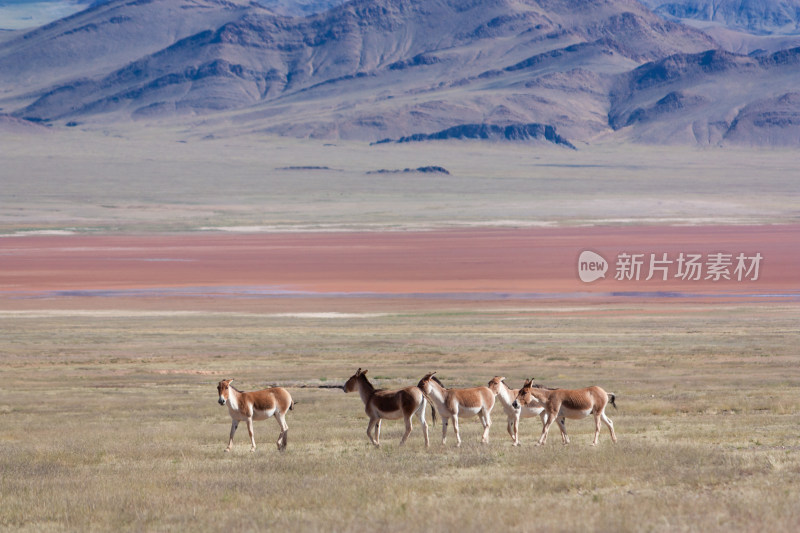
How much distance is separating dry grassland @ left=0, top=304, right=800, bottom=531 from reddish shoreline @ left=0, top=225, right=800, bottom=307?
16014mm

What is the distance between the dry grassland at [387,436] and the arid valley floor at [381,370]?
66mm

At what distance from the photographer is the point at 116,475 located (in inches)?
580

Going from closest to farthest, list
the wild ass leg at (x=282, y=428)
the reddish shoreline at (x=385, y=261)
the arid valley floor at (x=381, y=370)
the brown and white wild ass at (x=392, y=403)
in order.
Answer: the arid valley floor at (x=381, y=370)
the brown and white wild ass at (x=392, y=403)
the wild ass leg at (x=282, y=428)
the reddish shoreline at (x=385, y=261)

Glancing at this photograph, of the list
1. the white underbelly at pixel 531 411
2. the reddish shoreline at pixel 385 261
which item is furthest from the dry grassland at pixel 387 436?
the reddish shoreline at pixel 385 261

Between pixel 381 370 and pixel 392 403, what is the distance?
41.1 ft

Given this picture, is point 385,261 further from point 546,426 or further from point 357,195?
point 357,195

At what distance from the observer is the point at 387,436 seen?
1852 cm

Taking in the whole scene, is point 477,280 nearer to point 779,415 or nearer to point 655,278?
point 655,278

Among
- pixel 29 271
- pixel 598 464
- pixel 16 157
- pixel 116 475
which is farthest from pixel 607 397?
pixel 16 157

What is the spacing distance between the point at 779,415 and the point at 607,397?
5.22 metres

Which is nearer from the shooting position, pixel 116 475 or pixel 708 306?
pixel 116 475

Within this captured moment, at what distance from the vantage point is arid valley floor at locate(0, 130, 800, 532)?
1241 centimetres

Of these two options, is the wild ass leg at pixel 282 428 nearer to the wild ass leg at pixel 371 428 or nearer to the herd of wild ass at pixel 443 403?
the herd of wild ass at pixel 443 403

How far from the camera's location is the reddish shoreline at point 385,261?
5691 centimetres
